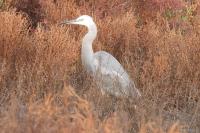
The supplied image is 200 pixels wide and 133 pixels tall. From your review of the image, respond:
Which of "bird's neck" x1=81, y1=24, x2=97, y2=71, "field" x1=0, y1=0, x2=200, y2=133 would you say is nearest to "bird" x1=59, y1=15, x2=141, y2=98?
"bird's neck" x1=81, y1=24, x2=97, y2=71

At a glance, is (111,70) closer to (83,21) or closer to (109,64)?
(109,64)

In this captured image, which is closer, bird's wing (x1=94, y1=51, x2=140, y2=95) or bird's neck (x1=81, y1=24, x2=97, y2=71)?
bird's wing (x1=94, y1=51, x2=140, y2=95)

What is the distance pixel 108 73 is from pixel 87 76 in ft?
0.88

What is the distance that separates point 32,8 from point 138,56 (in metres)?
2.54

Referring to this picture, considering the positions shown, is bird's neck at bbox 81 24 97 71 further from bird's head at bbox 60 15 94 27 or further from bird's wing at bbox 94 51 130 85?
bird's wing at bbox 94 51 130 85

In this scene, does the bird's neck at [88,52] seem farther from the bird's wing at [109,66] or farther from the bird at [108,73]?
the bird's wing at [109,66]

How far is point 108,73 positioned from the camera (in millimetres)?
6676

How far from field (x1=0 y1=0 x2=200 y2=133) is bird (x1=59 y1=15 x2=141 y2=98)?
0.13 m

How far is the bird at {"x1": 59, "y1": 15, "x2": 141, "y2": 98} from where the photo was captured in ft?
20.6

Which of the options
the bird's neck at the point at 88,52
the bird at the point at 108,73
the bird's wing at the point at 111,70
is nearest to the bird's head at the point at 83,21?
the bird's neck at the point at 88,52

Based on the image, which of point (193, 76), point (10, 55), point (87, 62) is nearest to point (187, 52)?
point (193, 76)

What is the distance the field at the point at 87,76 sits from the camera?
3.25m

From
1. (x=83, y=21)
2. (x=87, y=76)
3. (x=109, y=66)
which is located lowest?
(x=87, y=76)

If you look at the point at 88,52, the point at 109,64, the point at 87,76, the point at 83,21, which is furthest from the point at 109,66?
the point at 83,21
